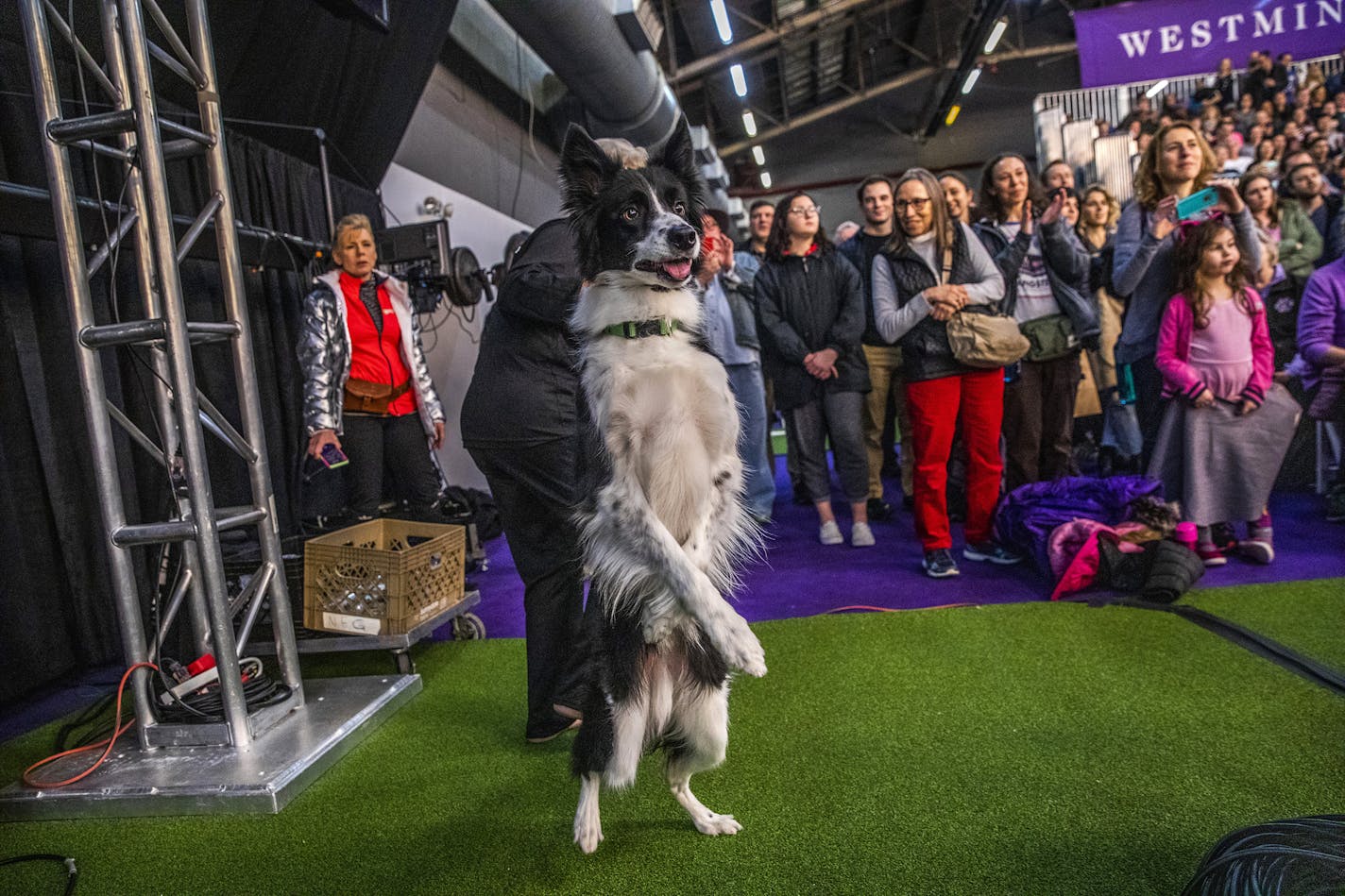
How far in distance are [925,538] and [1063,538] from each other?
63cm

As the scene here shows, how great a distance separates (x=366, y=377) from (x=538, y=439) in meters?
2.02

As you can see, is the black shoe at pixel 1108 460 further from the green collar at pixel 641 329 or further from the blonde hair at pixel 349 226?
the blonde hair at pixel 349 226

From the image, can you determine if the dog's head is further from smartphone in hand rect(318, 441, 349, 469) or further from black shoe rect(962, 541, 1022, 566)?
black shoe rect(962, 541, 1022, 566)

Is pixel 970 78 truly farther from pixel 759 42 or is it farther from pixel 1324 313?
pixel 1324 313

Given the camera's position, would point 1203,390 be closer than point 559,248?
No

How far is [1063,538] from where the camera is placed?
3557 mm

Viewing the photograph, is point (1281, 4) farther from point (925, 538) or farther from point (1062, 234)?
point (925, 538)

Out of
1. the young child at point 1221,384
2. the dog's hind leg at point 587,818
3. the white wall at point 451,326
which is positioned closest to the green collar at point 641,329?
the dog's hind leg at point 587,818

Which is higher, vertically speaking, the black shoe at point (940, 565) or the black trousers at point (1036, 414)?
the black trousers at point (1036, 414)

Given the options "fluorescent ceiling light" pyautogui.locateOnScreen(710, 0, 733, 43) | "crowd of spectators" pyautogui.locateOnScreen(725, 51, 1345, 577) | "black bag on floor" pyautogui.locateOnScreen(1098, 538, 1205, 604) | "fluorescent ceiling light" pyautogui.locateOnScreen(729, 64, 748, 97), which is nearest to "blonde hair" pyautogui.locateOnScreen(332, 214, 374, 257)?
"crowd of spectators" pyautogui.locateOnScreen(725, 51, 1345, 577)

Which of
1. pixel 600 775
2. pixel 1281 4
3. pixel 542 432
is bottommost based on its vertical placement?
pixel 600 775

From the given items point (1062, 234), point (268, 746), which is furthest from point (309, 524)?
point (1062, 234)

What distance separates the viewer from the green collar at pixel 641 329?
169 centimetres

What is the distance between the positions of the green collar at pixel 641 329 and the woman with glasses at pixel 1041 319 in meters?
2.97
